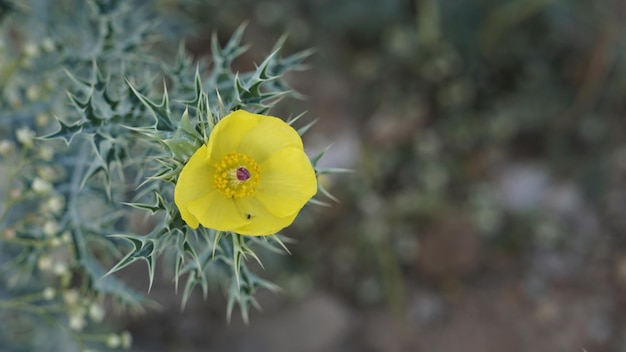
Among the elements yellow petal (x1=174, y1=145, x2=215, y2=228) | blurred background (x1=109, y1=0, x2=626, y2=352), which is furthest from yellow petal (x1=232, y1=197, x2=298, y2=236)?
blurred background (x1=109, y1=0, x2=626, y2=352)

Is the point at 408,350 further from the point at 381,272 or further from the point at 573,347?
the point at 573,347

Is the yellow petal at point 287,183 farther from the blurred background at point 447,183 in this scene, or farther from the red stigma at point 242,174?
the blurred background at point 447,183

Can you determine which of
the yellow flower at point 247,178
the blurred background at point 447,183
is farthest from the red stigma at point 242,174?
the blurred background at point 447,183

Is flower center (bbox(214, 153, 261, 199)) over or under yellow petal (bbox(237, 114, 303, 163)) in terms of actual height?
under

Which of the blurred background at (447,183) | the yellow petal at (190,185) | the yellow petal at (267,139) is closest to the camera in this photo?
the yellow petal at (190,185)

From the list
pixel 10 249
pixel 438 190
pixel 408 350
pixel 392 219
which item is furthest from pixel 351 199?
pixel 10 249

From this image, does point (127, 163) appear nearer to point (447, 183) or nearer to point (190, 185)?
point (190, 185)

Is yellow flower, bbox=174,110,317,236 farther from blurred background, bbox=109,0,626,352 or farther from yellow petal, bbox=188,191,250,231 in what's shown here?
blurred background, bbox=109,0,626,352
